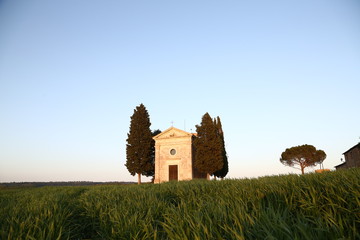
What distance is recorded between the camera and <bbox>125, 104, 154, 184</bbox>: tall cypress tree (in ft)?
98.2

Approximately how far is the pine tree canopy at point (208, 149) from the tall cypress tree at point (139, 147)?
662cm

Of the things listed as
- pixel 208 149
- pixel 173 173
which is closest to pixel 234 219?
pixel 208 149

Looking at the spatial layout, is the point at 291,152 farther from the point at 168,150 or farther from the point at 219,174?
the point at 168,150

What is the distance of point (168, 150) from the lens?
1212 inches

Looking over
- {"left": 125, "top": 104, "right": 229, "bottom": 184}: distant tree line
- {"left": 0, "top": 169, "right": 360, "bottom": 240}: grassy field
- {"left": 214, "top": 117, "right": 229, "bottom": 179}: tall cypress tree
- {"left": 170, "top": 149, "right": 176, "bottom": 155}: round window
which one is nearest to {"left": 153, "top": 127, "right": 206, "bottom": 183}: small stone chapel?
{"left": 170, "top": 149, "right": 176, "bottom": 155}: round window

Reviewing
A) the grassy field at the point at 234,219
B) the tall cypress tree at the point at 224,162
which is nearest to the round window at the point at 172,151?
the tall cypress tree at the point at 224,162

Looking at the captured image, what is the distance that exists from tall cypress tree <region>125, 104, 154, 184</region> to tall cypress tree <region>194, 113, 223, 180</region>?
6.62 m

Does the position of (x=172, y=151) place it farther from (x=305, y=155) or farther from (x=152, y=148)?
(x=305, y=155)

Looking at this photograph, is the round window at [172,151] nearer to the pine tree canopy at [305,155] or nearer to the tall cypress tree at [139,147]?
the tall cypress tree at [139,147]

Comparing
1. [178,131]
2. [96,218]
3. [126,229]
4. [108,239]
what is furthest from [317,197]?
[178,131]

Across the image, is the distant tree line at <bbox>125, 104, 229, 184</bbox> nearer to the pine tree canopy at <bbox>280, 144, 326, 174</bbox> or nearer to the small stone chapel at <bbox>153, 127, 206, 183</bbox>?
the small stone chapel at <bbox>153, 127, 206, 183</bbox>

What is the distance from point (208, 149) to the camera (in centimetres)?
2841

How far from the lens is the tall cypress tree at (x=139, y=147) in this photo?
29938 millimetres

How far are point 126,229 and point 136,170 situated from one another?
1058 inches
